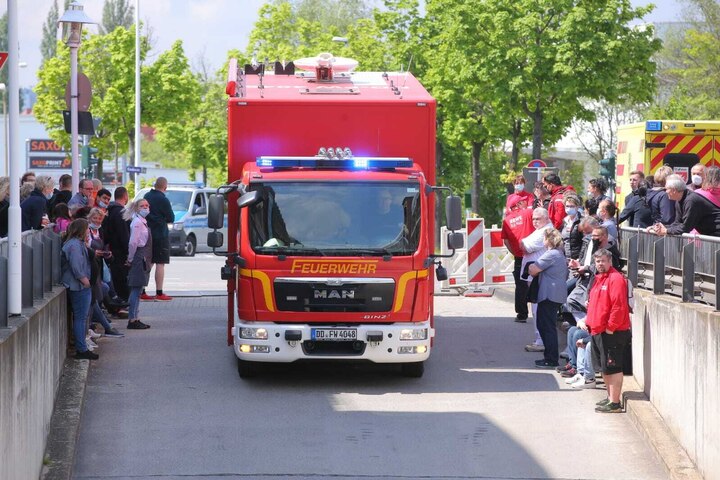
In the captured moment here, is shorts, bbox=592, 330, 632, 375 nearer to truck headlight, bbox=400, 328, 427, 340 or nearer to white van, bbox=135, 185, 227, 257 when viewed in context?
truck headlight, bbox=400, 328, 427, 340

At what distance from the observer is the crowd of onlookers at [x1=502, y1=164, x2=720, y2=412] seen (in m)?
12.3

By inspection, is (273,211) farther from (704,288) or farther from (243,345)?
(704,288)

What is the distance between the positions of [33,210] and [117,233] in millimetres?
2591

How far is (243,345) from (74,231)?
225cm

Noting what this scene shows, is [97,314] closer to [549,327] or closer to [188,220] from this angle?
[549,327]

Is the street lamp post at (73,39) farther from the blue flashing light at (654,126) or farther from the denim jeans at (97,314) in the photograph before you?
the blue flashing light at (654,126)

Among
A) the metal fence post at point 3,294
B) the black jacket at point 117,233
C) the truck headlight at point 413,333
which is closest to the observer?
the metal fence post at point 3,294

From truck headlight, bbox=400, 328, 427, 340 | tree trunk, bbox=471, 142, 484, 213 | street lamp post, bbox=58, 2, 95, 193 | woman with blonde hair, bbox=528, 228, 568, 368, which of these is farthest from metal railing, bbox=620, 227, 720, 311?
tree trunk, bbox=471, 142, 484, 213

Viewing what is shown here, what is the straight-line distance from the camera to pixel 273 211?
1367 cm

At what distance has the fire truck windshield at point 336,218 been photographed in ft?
44.3

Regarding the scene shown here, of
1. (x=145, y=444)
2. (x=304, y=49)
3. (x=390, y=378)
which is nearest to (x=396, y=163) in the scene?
(x=390, y=378)

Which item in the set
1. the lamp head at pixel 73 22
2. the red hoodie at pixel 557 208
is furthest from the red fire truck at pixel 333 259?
the lamp head at pixel 73 22

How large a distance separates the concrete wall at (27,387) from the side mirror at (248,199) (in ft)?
7.41

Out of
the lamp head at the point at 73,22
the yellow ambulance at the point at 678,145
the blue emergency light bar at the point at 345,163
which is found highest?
the lamp head at the point at 73,22
